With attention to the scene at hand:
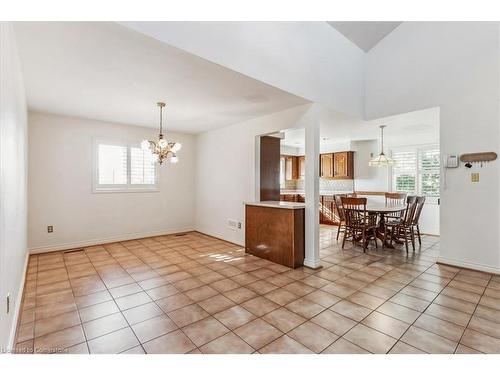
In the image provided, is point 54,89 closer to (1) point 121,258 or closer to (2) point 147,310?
(1) point 121,258

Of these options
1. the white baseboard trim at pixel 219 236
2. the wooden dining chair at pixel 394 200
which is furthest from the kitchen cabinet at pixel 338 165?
the white baseboard trim at pixel 219 236

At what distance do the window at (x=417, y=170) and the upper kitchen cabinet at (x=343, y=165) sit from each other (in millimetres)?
1050

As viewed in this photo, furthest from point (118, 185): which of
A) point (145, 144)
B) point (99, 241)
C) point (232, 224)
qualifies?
point (232, 224)

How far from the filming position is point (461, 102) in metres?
3.47

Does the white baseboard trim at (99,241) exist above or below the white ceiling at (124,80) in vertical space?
below

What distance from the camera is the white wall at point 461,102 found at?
129 inches

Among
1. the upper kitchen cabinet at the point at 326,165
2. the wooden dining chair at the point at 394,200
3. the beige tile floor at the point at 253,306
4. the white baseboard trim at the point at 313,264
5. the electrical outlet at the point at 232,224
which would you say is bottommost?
the beige tile floor at the point at 253,306

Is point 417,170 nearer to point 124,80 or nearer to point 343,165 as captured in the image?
point 343,165

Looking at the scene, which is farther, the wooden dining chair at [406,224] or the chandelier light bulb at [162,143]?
the wooden dining chair at [406,224]

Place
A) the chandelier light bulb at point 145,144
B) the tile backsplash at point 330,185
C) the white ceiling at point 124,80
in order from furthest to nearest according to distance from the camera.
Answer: the tile backsplash at point 330,185
the chandelier light bulb at point 145,144
the white ceiling at point 124,80

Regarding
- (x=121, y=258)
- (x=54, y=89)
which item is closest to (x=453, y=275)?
(x=121, y=258)

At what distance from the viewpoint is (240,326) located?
6.80 feet

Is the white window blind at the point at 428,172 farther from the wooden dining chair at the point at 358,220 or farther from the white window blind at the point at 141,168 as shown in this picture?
the white window blind at the point at 141,168
